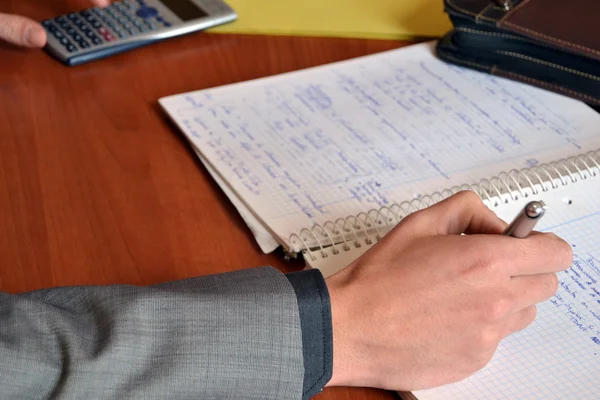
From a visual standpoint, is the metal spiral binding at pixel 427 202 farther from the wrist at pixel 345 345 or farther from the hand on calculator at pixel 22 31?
the hand on calculator at pixel 22 31

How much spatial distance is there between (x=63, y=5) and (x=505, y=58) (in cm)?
67

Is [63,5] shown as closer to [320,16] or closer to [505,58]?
[320,16]

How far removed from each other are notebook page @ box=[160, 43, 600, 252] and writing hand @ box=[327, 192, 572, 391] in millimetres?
164

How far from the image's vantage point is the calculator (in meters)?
1.11

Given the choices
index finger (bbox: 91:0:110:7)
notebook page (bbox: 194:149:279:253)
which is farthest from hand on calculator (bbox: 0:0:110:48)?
notebook page (bbox: 194:149:279:253)

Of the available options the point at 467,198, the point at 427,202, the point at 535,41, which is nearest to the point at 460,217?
the point at 467,198

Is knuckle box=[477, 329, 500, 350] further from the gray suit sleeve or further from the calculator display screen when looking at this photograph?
the calculator display screen

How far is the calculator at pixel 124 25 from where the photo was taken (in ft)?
3.63

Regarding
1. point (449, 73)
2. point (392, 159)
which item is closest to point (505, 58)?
point (449, 73)

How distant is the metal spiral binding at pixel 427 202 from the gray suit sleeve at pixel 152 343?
0.14 metres

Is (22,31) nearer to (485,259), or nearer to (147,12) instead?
(147,12)

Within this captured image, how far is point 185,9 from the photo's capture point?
1.19 m

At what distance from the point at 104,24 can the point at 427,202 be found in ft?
1.85

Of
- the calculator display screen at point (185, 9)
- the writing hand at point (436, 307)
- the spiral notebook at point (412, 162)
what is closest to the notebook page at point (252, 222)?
the spiral notebook at point (412, 162)
